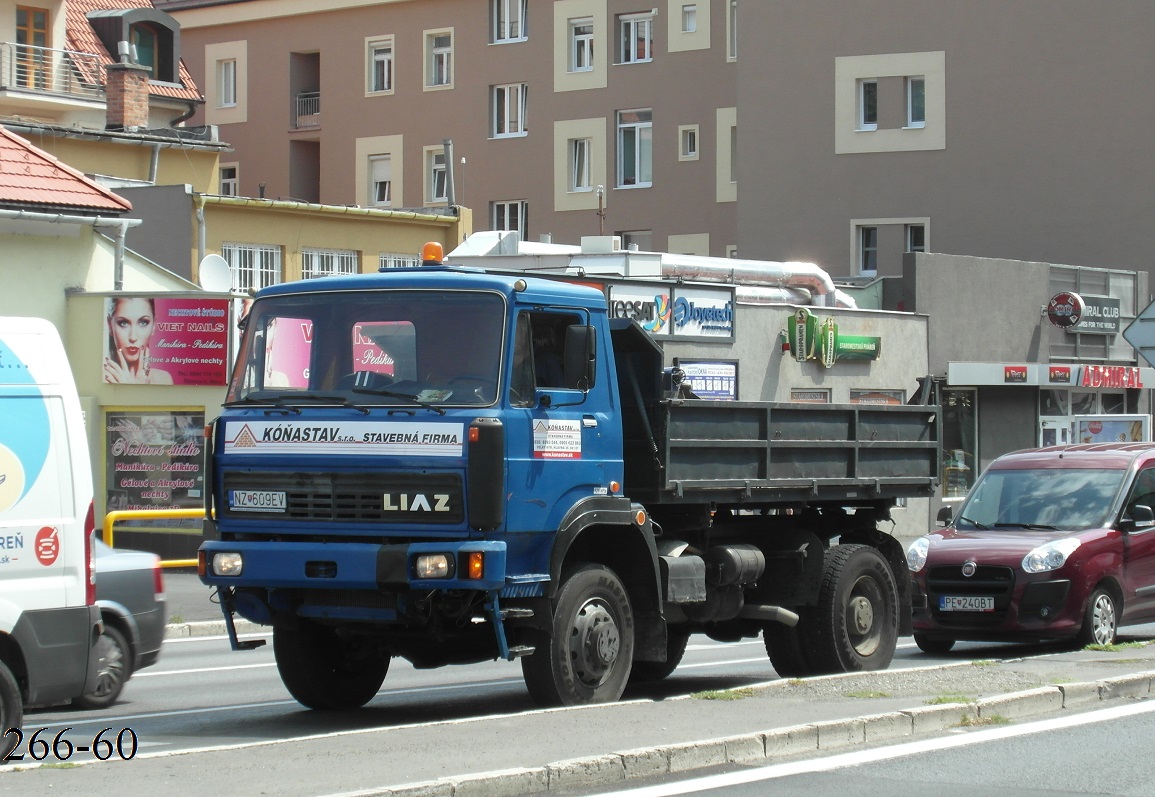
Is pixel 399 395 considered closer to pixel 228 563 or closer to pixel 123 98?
pixel 228 563

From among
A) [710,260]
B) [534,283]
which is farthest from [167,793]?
[710,260]

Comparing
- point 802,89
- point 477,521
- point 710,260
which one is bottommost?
point 477,521

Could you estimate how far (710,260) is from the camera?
28.7 metres

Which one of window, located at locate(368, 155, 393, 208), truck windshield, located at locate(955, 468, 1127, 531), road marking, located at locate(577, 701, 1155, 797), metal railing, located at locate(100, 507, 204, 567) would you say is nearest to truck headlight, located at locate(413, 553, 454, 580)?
road marking, located at locate(577, 701, 1155, 797)

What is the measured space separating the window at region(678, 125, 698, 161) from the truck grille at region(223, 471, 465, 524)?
4136cm

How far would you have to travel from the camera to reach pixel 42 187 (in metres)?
22.9

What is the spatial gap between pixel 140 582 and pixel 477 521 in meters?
3.51

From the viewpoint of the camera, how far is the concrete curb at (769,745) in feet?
24.3

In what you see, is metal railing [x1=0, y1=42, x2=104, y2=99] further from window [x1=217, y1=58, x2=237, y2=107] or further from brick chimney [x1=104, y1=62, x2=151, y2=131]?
window [x1=217, y1=58, x2=237, y2=107]

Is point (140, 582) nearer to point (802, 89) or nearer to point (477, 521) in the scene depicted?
point (477, 521)

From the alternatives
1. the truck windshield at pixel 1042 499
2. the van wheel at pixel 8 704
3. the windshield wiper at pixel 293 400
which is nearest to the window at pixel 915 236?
the truck windshield at pixel 1042 499

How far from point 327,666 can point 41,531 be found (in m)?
2.89

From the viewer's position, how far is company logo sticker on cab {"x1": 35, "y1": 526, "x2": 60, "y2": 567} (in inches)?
345

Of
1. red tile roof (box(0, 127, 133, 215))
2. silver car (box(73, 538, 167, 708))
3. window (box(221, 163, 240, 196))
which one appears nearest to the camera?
silver car (box(73, 538, 167, 708))
